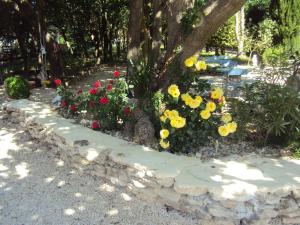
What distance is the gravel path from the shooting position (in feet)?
11.3

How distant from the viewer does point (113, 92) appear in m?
4.95

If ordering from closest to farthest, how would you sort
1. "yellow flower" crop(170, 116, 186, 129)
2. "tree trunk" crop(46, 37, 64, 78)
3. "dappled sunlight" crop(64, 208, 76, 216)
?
"dappled sunlight" crop(64, 208, 76, 216)
"yellow flower" crop(170, 116, 186, 129)
"tree trunk" crop(46, 37, 64, 78)

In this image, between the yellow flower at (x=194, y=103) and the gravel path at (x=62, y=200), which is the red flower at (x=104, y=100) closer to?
the gravel path at (x=62, y=200)

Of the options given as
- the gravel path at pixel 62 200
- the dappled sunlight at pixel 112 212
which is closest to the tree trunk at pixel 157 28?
the gravel path at pixel 62 200

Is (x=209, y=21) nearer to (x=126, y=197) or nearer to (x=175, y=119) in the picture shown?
(x=175, y=119)

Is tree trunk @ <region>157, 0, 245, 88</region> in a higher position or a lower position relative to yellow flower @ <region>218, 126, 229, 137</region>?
higher

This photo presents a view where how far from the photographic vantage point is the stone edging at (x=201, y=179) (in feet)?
10.4

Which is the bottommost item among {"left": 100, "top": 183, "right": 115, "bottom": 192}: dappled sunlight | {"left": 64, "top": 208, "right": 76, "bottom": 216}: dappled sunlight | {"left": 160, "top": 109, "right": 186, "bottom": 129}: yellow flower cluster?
{"left": 64, "top": 208, "right": 76, "bottom": 216}: dappled sunlight

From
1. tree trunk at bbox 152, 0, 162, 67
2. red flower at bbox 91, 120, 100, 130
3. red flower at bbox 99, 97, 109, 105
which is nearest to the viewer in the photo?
red flower at bbox 99, 97, 109, 105

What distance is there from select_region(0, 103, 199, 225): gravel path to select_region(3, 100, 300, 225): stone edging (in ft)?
0.38

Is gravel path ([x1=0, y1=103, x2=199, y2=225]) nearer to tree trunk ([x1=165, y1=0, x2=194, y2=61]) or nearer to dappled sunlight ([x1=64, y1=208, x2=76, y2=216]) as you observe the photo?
dappled sunlight ([x1=64, y1=208, x2=76, y2=216])

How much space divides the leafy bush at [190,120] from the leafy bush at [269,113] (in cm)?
25

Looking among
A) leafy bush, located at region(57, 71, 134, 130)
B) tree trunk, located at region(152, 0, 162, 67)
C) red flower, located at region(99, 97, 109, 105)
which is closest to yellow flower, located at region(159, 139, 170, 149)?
leafy bush, located at region(57, 71, 134, 130)

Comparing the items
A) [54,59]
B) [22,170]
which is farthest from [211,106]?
[54,59]
